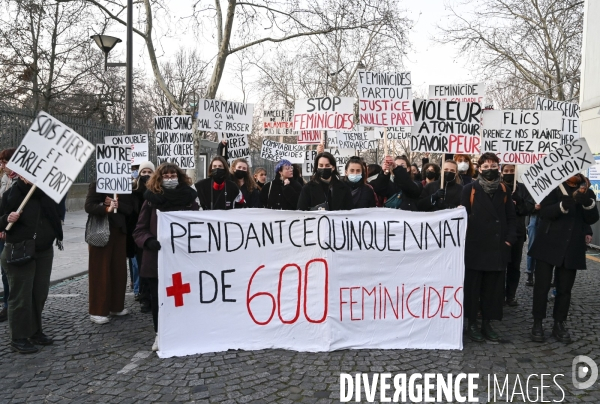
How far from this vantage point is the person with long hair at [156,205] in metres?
4.66

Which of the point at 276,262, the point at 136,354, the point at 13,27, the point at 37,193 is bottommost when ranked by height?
the point at 136,354

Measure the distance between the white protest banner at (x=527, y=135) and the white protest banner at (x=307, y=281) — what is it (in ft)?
8.96

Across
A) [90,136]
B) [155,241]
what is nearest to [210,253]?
[155,241]

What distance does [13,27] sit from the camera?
2166cm

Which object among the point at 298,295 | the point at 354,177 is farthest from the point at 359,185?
the point at 298,295

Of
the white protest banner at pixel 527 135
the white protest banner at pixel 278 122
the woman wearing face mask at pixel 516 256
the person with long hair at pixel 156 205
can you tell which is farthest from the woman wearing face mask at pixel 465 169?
the white protest banner at pixel 278 122

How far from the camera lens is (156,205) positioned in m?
4.83

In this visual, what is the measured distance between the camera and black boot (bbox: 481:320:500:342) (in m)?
4.86

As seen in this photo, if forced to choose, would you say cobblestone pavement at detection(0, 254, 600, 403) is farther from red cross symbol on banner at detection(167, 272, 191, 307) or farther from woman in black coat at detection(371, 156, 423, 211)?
woman in black coat at detection(371, 156, 423, 211)

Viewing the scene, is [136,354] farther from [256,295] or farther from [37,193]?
[37,193]

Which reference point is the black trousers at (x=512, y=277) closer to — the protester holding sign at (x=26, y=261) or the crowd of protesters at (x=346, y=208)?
the crowd of protesters at (x=346, y=208)

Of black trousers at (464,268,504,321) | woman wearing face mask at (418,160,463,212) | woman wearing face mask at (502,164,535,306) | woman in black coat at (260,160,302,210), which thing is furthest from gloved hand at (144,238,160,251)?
woman wearing face mask at (502,164,535,306)

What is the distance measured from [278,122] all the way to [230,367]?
29.5 feet

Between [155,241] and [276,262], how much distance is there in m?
1.11
